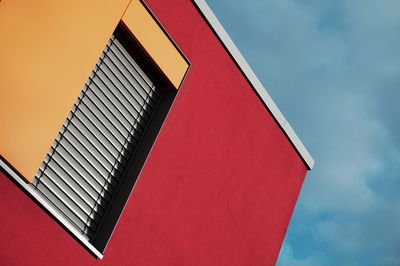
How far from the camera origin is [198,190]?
844 cm

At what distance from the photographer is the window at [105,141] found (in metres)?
6.75

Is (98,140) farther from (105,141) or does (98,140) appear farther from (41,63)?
(41,63)

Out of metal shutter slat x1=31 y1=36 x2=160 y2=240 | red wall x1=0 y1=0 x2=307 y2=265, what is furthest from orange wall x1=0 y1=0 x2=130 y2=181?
red wall x1=0 y1=0 x2=307 y2=265

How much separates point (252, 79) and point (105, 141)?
3.47 meters

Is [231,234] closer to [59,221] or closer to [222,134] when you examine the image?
[222,134]

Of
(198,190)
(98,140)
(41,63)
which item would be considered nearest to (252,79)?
(198,190)

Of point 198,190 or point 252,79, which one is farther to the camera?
point 252,79

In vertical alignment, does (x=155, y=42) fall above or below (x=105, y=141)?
above

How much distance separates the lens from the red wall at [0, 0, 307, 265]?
6215mm

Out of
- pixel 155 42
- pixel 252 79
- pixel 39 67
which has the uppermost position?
pixel 252 79

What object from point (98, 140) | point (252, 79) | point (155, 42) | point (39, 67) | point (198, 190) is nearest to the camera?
point (39, 67)

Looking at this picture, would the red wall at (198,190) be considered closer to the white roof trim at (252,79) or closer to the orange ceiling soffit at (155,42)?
the white roof trim at (252,79)

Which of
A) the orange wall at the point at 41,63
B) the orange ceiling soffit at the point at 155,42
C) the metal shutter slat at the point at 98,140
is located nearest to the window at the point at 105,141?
the metal shutter slat at the point at 98,140

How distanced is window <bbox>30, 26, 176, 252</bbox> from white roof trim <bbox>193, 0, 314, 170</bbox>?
1.47m
